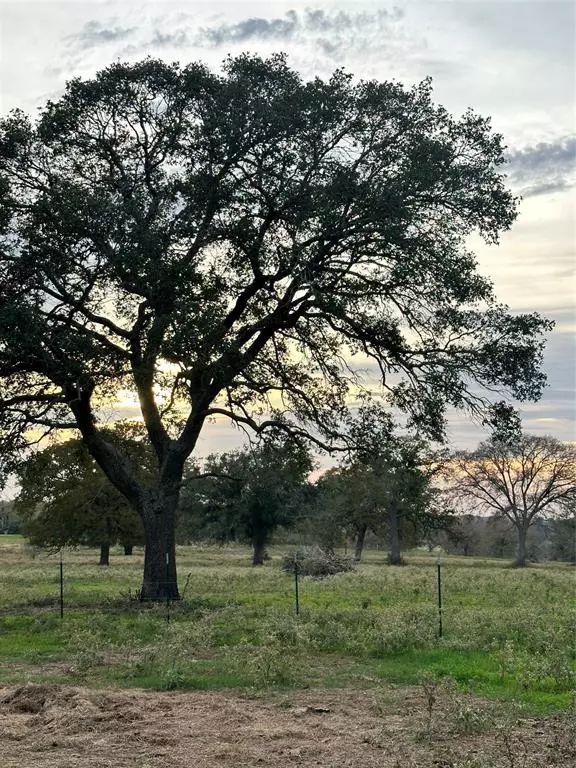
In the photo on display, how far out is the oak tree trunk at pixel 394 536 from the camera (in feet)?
192

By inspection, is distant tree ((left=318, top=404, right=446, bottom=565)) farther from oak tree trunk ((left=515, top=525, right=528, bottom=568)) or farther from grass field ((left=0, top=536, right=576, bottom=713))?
grass field ((left=0, top=536, right=576, bottom=713))

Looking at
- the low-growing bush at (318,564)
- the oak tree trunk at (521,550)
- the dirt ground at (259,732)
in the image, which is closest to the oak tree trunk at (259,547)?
the low-growing bush at (318,564)

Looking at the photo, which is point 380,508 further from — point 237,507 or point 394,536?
point 237,507

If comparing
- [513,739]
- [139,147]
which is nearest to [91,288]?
[139,147]

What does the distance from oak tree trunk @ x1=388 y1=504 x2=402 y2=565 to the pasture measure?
A: 35.5m

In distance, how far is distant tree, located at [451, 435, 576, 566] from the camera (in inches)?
2397

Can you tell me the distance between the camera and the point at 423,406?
2230 cm

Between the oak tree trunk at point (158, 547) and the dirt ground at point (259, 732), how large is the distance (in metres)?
12.2

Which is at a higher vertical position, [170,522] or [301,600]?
[170,522]

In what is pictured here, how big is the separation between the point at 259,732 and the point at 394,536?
51.7m

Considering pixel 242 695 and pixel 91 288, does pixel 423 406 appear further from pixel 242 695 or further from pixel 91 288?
pixel 242 695

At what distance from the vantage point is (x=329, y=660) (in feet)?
43.9

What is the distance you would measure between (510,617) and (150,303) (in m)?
11.6

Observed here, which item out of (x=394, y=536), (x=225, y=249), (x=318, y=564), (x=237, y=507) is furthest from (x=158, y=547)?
(x=394, y=536)
